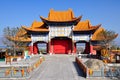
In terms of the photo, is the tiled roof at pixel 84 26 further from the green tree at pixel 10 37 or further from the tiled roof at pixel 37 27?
the green tree at pixel 10 37

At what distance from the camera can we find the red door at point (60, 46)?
190 feet

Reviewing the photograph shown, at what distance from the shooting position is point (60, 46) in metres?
58.1

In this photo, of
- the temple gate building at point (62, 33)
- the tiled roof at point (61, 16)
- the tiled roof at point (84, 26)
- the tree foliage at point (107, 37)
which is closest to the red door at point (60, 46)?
the temple gate building at point (62, 33)

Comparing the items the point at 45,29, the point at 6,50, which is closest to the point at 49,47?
the point at 45,29

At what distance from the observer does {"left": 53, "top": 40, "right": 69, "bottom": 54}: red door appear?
2277 inches

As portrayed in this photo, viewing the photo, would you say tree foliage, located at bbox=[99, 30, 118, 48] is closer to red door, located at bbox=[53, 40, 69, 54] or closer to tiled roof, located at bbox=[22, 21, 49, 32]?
red door, located at bbox=[53, 40, 69, 54]

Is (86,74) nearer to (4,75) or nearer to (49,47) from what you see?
(4,75)

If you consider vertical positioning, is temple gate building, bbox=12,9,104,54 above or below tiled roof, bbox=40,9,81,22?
below

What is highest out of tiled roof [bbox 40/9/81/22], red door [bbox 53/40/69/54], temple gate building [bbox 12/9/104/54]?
tiled roof [bbox 40/9/81/22]

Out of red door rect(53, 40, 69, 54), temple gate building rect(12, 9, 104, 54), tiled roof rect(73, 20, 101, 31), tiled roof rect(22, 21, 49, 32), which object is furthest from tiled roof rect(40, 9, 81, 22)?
red door rect(53, 40, 69, 54)

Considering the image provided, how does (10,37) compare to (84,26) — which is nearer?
(10,37)

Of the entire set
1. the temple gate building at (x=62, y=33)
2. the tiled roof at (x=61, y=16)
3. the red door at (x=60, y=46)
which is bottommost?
the red door at (x=60, y=46)

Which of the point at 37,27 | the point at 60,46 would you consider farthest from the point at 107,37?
the point at 37,27

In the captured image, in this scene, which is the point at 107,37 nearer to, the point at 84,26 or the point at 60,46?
the point at 84,26
